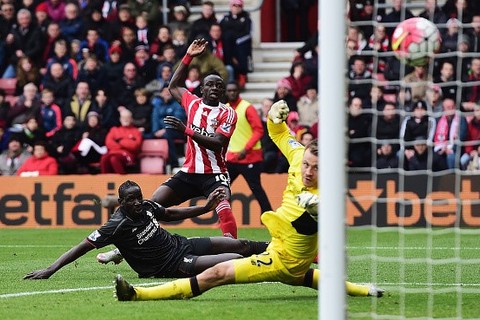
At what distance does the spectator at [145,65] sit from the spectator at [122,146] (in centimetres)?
153

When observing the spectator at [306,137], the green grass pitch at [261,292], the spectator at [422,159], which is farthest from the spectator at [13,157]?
the spectator at [422,159]

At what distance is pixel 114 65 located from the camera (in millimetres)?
21719

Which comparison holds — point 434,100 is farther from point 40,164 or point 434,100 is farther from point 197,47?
point 40,164

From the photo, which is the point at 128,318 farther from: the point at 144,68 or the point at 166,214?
the point at 144,68

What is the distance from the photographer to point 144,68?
71.6ft

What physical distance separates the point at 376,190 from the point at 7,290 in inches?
331

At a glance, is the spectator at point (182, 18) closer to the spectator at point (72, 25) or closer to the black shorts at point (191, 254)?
the spectator at point (72, 25)

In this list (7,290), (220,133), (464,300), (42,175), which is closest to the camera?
(464,300)

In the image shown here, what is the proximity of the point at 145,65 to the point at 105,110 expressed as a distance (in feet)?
4.35

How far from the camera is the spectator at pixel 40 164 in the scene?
19922 millimetres

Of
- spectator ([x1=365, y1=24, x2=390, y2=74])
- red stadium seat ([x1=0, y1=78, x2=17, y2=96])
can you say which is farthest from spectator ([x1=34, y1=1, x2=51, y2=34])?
spectator ([x1=365, y1=24, x2=390, y2=74])

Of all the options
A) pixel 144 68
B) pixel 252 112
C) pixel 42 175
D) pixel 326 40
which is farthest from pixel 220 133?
pixel 144 68

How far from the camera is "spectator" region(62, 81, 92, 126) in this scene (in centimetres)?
2112

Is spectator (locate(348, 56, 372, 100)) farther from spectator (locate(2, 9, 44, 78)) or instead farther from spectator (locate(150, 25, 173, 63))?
spectator (locate(2, 9, 44, 78))
